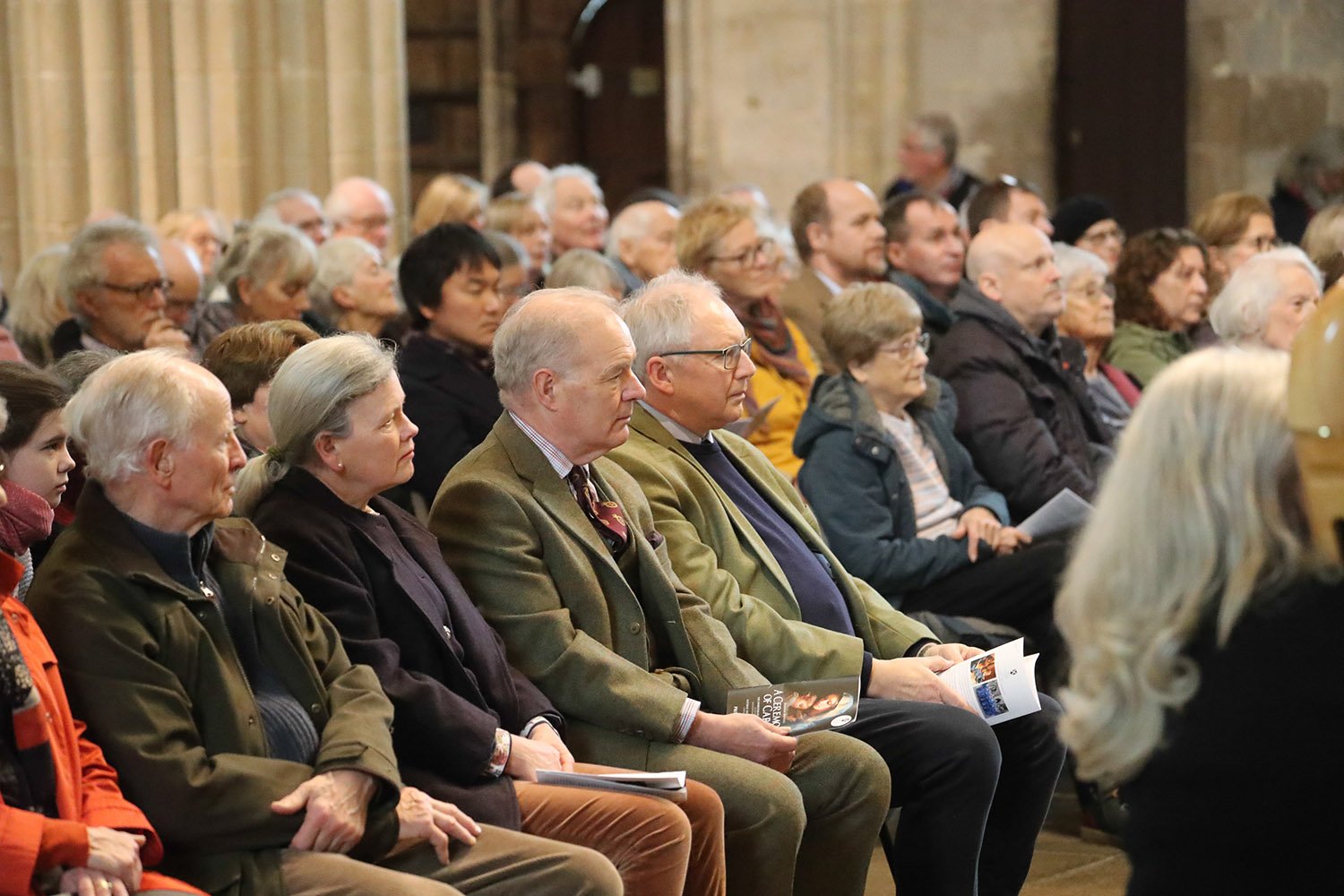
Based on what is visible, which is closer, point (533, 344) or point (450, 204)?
point (533, 344)

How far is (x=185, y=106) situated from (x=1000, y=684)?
5.20 m

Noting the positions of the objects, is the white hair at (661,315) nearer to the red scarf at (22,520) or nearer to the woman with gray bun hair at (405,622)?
the woman with gray bun hair at (405,622)

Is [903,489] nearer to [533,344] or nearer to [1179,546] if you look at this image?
[533,344]

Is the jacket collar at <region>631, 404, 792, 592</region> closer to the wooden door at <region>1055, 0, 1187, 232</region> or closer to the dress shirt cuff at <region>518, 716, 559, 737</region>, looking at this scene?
the dress shirt cuff at <region>518, 716, 559, 737</region>

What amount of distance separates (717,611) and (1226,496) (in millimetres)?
1924

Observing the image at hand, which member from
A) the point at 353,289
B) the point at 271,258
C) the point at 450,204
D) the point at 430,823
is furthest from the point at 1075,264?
the point at 430,823

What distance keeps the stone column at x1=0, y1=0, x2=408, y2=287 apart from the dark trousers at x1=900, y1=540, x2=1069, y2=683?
13.7 feet

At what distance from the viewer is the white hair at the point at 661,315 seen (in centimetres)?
429

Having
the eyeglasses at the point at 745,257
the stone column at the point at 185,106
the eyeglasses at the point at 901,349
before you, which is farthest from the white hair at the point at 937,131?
the eyeglasses at the point at 901,349

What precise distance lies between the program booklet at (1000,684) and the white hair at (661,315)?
0.91 metres

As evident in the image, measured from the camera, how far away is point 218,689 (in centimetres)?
305

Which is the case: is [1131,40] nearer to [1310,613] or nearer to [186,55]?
[186,55]

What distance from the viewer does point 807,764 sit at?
3838 mm

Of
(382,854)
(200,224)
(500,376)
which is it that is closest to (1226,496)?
(382,854)
